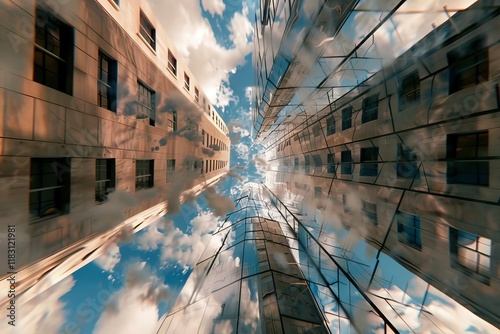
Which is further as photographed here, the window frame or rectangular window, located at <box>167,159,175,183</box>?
rectangular window, located at <box>167,159,175,183</box>

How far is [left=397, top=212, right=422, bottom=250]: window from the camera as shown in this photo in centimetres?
639

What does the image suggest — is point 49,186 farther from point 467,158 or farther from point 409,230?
point 409,230

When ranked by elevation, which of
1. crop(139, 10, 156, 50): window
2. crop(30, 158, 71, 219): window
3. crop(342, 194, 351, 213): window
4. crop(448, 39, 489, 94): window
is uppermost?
crop(139, 10, 156, 50): window

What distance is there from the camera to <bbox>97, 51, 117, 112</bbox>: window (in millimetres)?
7566

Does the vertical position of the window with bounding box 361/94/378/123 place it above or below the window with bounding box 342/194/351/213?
above

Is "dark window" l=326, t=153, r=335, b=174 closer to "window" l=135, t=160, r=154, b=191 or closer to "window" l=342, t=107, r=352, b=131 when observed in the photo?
"window" l=342, t=107, r=352, b=131

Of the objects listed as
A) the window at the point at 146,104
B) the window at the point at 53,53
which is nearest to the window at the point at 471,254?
the window at the point at 53,53

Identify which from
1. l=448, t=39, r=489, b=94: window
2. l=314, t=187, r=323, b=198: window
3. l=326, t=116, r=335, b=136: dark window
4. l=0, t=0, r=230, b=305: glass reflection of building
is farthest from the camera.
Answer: l=314, t=187, r=323, b=198: window

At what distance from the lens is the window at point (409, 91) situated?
5.96 metres

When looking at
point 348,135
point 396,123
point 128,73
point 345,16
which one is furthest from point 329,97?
point 128,73

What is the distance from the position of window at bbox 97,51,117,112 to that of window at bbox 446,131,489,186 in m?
11.0

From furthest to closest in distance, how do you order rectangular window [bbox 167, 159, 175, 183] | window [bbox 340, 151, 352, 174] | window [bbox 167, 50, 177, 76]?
window [bbox 167, 50, 177, 76] < rectangular window [bbox 167, 159, 175, 183] < window [bbox 340, 151, 352, 174]

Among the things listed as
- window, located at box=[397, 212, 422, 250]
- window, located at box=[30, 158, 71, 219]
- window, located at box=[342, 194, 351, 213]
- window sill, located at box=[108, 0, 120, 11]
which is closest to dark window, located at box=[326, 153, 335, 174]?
window, located at box=[342, 194, 351, 213]

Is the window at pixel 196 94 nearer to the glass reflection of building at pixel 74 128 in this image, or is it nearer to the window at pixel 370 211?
the glass reflection of building at pixel 74 128
